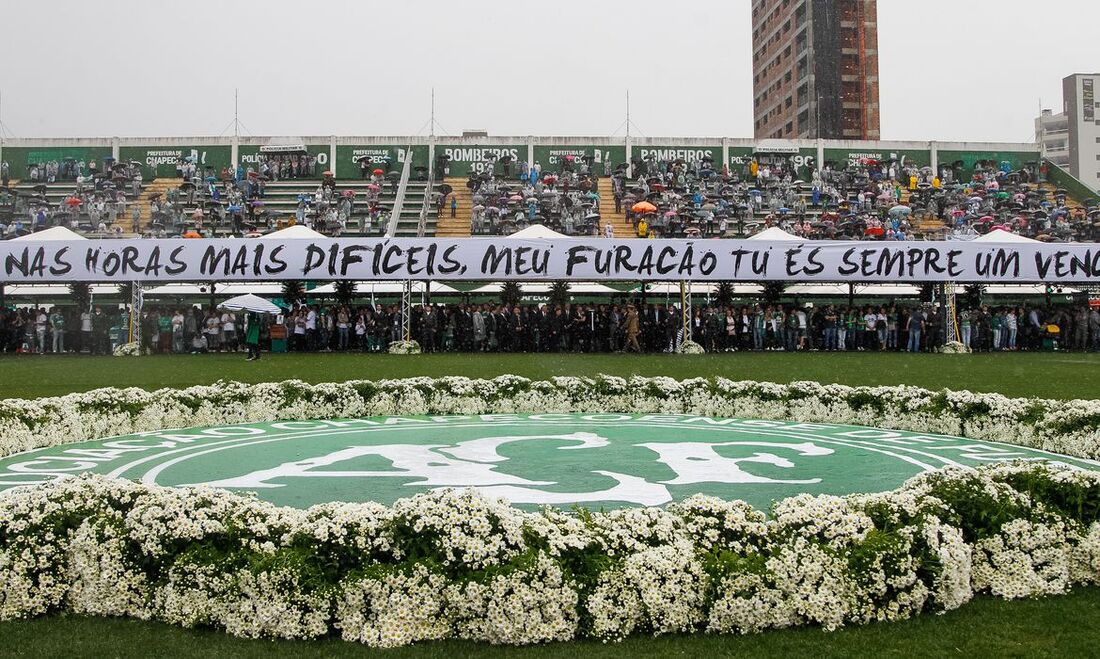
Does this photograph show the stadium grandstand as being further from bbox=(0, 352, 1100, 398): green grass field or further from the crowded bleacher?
bbox=(0, 352, 1100, 398): green grass field

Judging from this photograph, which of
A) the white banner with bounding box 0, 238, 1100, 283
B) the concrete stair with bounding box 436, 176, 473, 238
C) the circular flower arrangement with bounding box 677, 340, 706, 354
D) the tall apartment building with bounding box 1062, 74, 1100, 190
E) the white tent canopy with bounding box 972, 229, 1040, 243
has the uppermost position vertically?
the tall apartment building with bounding box 1062, 74, 1100, 190

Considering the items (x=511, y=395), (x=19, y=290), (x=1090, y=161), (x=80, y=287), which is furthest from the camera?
(x=1090, y=161)

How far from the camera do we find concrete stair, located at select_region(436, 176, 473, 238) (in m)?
37.6

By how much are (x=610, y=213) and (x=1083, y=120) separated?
7368 cm

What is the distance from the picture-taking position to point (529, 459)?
29.7 ft

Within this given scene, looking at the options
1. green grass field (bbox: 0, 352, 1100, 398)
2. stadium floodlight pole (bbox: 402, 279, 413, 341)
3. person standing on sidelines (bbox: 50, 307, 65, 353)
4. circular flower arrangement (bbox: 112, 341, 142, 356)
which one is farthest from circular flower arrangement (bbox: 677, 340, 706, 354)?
person standing on sidelines (bbox: 50, 307, 65, 353)

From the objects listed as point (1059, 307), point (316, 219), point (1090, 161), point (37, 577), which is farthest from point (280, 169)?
point (1090, 161)

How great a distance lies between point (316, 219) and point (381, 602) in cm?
3340

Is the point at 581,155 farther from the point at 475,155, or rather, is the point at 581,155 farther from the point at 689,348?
the point at 689,348

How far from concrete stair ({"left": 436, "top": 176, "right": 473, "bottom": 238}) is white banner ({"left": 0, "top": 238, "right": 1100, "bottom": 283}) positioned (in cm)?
957

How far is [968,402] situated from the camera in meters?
11.2

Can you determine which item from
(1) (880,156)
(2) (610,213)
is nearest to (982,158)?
(1) (880,156)

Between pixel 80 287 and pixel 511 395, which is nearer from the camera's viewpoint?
pixel 511 395

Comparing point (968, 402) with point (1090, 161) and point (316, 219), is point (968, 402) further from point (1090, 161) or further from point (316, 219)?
point (1090, 161)
